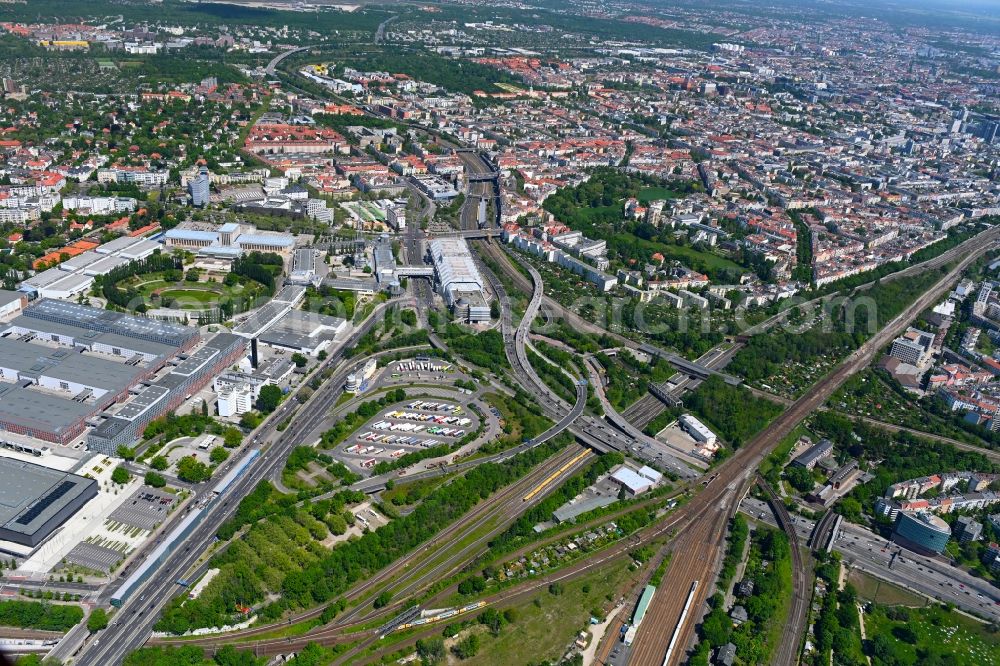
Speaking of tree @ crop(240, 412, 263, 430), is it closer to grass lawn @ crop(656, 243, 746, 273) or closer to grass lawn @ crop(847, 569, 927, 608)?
grass lawn @ crop(847, 569, 927, 608)

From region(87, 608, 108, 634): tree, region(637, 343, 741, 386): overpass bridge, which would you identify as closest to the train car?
region(87, 608, 108, 634): tree

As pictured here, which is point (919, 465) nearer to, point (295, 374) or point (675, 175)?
point (295, 374)

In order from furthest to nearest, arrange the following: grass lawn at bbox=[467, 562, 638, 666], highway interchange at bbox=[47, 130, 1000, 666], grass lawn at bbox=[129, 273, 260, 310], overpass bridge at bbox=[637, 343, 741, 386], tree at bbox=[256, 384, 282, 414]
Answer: grass lawn at bbox=[129, 273, 260, 310], overpass bridge at bbox=[637, 343, 741, 386], tree at bbox=[256, 384, 282, 414], highway interchange at bbox=[47, 130, 1000, 666], grass lawn at bbox=[467, 562, 638, 666]

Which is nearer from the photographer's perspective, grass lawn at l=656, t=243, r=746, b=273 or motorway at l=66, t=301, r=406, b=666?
motorway at l=66, t=301, r=406, b=666

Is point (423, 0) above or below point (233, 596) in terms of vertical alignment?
above

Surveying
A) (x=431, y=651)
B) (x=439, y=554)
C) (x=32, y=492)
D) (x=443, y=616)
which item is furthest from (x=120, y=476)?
(x=431, y=651)

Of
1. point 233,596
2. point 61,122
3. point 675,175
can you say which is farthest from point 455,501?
point 61,122

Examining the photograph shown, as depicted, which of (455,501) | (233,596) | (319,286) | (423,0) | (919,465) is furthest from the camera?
(423,0)
